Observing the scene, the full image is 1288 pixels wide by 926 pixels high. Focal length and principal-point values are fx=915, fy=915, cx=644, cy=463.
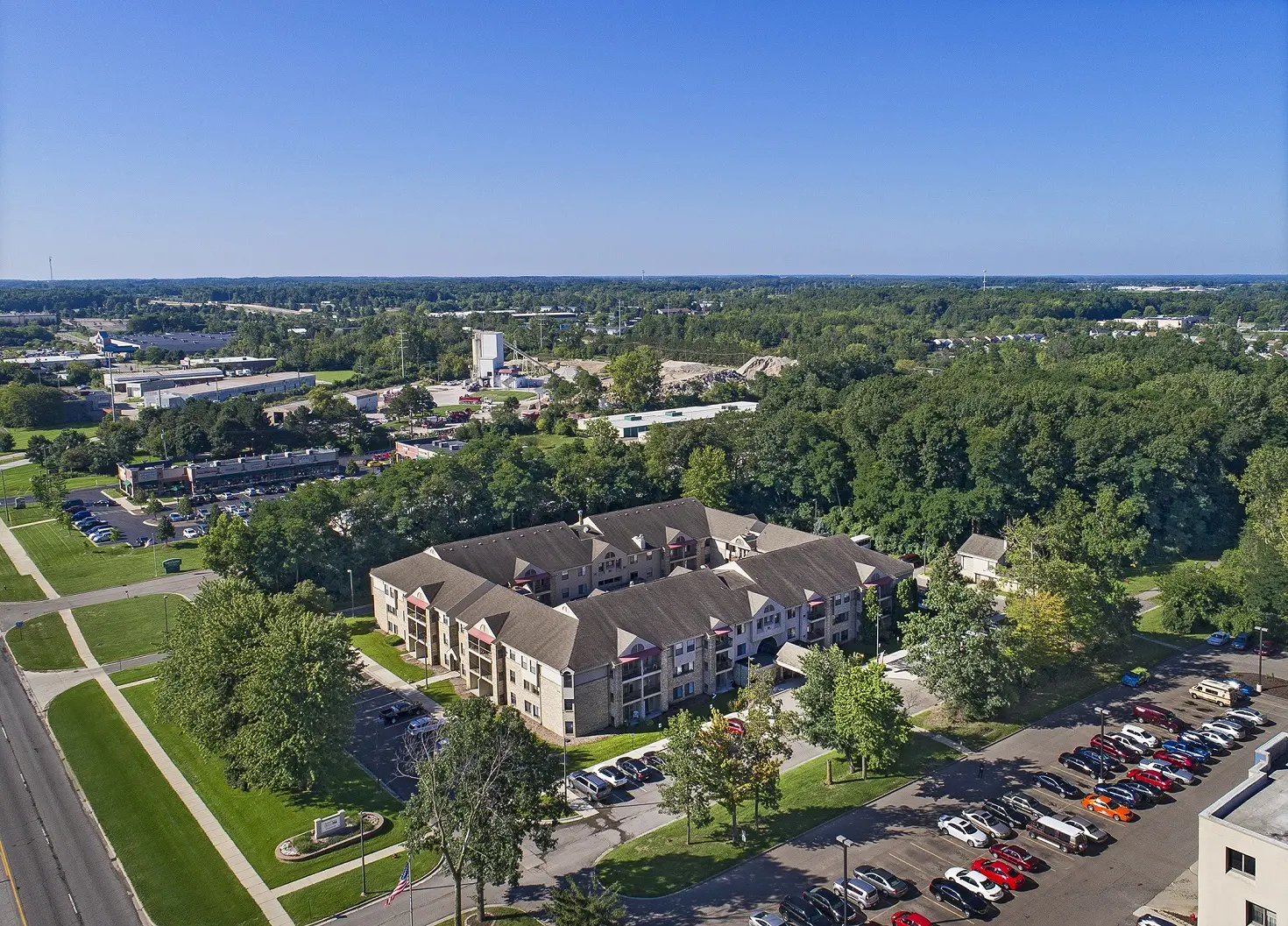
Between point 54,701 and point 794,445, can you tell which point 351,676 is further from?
point 794,445

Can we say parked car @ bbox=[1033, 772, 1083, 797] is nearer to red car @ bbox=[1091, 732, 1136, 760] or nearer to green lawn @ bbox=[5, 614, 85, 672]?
red car @ bbox=[1091, 732, 1136, 760]

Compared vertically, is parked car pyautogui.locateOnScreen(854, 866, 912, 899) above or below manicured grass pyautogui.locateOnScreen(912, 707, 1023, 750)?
above

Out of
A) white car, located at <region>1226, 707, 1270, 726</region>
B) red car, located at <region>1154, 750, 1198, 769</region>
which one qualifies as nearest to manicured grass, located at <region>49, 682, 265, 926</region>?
red car, located at <region>1154, 750, 1198, 769</region>

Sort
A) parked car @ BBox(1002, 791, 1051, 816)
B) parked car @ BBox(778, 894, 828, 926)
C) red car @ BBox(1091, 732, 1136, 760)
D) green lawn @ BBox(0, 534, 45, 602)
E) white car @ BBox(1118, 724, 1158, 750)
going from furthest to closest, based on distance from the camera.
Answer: green lawn @ BBox(0, 534, 45, 602)
white car @ BBox(1118, 724, 1158, 750)
red car @ BBox(1091, 732, 1136, 760)
parked car @ BBox(1002, 791, 1051, 816)
parked car @ BBox(778, 894, 828, 926)

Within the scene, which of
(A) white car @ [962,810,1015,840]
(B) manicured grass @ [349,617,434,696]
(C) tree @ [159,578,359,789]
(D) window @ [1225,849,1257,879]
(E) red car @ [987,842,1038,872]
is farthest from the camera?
(B) manicured grass @ [349,617,434,696]

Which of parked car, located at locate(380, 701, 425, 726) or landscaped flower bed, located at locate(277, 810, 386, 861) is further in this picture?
parked car, located at locate(380, 701, 425, 726)

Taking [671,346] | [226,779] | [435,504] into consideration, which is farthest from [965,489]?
[671,346]

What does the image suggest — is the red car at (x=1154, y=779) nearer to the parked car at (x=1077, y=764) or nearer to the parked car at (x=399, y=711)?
the parked car at (x=1077, y=764)
